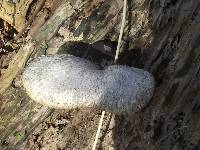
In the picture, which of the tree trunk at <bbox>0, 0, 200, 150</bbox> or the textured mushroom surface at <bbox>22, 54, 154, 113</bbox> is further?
the tree trunk at <bbox>0, 0, 200, 150</bbox>

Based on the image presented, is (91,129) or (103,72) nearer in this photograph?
(103,72)

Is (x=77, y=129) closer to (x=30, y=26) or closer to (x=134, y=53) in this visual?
(x=134, y=53)

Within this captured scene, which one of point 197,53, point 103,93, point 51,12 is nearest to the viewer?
point 103,93

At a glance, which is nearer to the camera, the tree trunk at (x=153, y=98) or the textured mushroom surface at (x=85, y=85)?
the textured mushroom surface at (x=85, y=85)

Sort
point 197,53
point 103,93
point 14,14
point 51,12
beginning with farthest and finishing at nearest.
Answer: point 14,14 → point 51,12 → point 197,53 → point 103,93

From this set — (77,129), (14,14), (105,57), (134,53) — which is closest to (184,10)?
(134,53)
